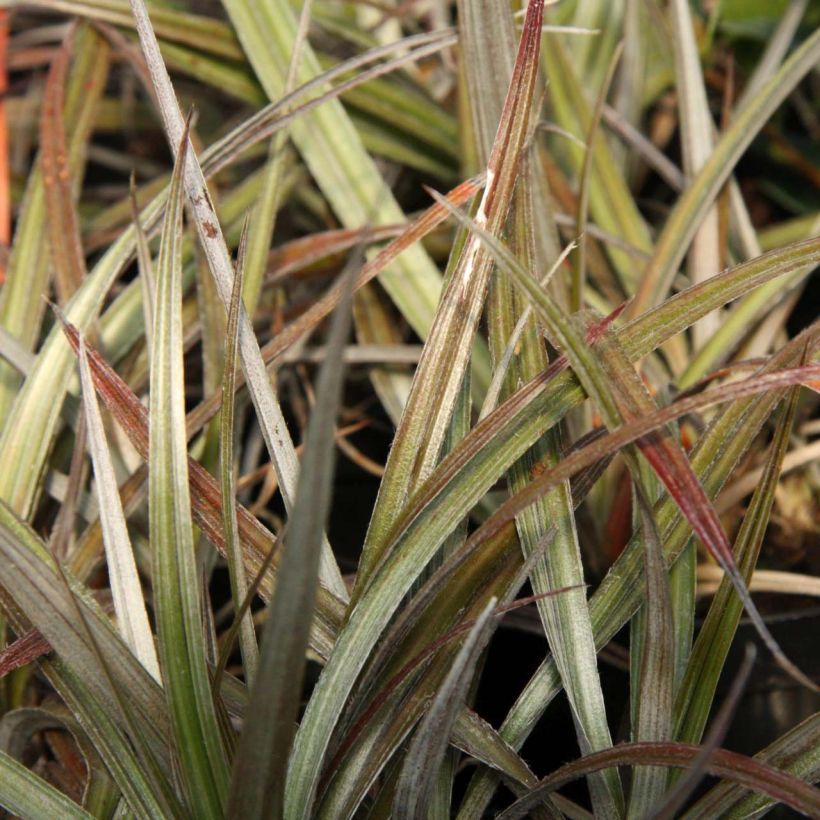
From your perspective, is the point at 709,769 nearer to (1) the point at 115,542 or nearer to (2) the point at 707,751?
(2) the point at 707,751

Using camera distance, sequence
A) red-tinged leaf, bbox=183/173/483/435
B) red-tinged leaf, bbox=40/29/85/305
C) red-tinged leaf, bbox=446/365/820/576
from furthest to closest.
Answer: red-tinged leaf, bbox=40/29/85/305 → red-tinged leaf, bbox=183/173/483/435 → red-tinged leaf, bbox=446/365/820/576

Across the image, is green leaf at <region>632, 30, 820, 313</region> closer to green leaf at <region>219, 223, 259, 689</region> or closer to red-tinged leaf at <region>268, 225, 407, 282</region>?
red-tinged leaf at <region>268, 225, 407, 282</region>

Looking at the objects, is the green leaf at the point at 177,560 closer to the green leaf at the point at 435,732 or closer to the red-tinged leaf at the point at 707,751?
the green leaf at the point at 435,732

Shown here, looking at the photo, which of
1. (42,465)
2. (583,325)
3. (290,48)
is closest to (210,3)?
(290,48)

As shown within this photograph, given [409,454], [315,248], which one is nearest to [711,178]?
[315,248]

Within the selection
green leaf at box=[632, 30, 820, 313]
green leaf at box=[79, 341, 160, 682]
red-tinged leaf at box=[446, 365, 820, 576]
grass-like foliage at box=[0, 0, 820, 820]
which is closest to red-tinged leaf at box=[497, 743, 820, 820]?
grass-like foliage at box=[0, 0, 820, 820]

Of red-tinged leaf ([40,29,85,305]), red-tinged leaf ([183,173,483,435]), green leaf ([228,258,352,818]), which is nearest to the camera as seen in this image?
green leaf ([228,258,352,818])

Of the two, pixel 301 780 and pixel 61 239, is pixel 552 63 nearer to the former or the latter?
pixel 61 239
